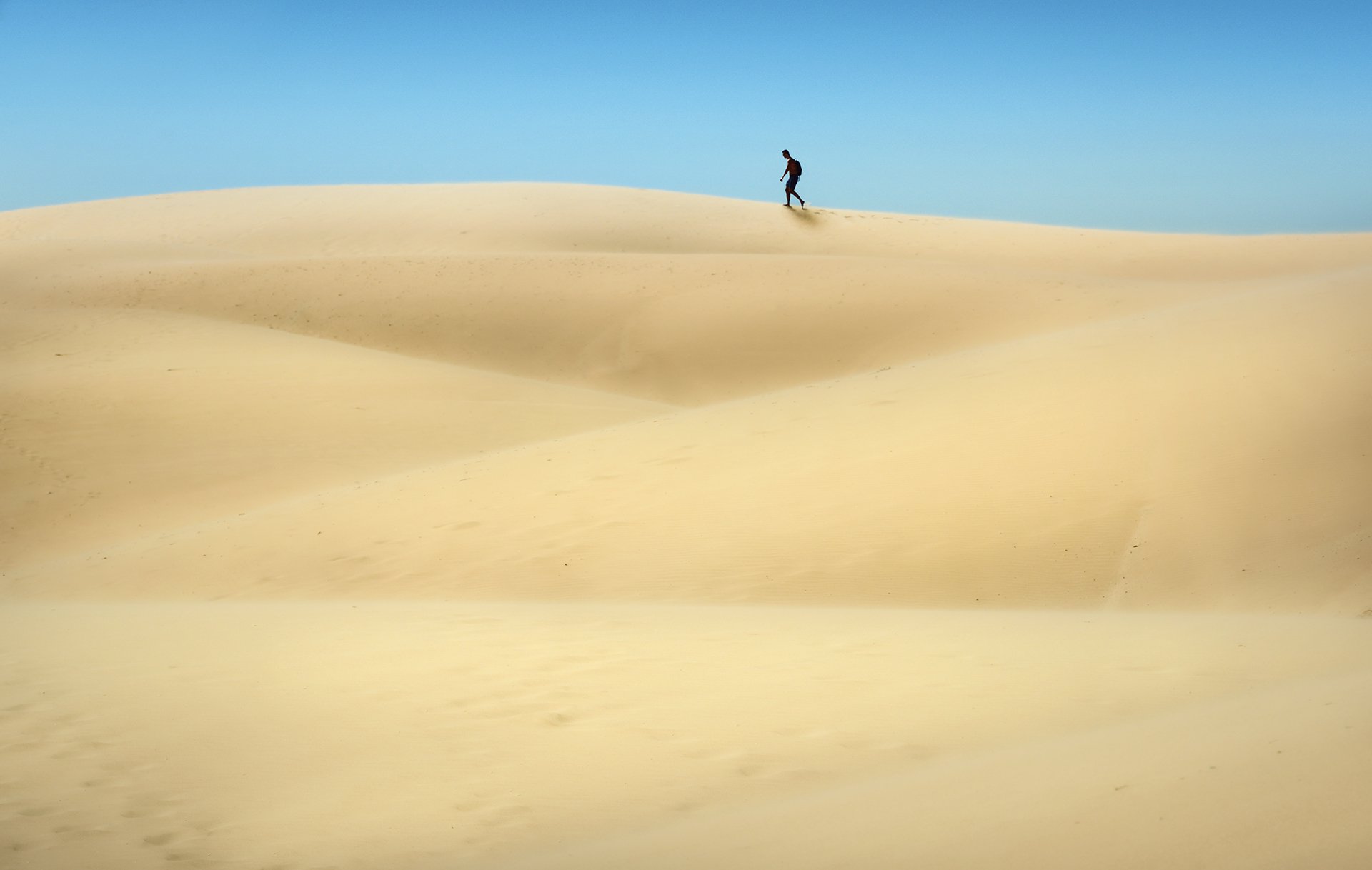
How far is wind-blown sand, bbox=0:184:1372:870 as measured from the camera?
12.7 feet

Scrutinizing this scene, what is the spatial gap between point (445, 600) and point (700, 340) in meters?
13.6

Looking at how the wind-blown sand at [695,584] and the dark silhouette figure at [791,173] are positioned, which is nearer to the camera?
the wind-blown sand at [695,584]

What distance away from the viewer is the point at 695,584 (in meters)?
8.86

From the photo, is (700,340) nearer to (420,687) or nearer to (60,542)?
(60,542)

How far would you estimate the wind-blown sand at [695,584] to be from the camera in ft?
12.7

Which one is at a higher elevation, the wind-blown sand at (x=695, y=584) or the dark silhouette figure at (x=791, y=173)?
the dark silhouette figure at (x=791, y=173)

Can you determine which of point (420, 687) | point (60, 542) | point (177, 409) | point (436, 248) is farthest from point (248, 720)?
point (436, 248)

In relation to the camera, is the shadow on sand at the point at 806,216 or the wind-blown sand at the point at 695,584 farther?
the shadow on sand at the point at 806,216

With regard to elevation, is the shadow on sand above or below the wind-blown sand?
above

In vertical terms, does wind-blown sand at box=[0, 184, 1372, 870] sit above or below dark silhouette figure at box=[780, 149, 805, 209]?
below

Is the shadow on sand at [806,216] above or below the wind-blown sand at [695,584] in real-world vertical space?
above

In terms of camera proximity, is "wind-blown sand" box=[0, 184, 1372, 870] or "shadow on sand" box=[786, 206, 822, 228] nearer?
"wind-blown sand" box=[0, 184, 1372, 870]

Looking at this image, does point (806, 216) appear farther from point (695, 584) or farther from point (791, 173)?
point (695, 584)

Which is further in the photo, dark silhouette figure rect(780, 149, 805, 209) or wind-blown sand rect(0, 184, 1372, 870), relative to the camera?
dark silhouette figure rect(780, 149, 805, 209)
